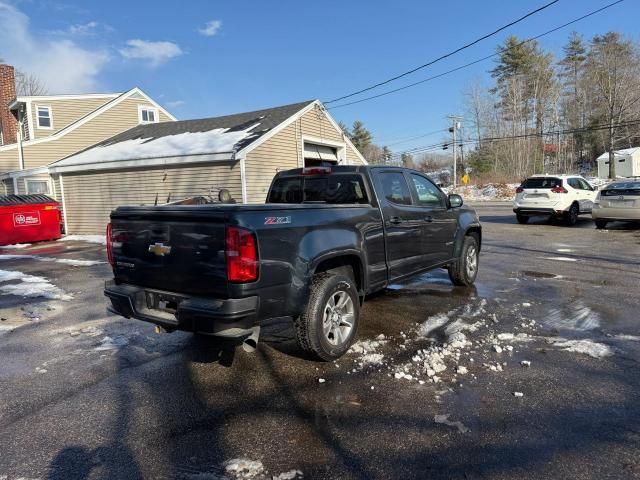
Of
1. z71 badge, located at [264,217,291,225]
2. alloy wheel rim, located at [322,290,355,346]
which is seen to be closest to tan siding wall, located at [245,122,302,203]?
alloy wheel rim, located at [322,290,355,346]

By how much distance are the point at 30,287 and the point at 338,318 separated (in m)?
6.63

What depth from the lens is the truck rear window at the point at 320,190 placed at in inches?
205

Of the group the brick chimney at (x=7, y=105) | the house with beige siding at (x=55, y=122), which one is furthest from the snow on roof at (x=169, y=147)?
the brick chimney at (x=7, y=105)

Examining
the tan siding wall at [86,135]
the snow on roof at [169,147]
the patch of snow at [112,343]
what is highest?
the tan siding wall at [86,135]

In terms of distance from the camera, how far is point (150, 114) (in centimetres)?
2731

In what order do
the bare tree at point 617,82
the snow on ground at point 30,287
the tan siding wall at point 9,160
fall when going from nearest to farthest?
the snow on ground at point 30,287, the tan siding wall at point 9,160, the bare tree at point 617,82

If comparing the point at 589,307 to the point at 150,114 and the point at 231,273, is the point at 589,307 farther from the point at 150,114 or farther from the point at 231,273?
the point at 150,114

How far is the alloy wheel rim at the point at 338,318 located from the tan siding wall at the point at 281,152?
9952mm

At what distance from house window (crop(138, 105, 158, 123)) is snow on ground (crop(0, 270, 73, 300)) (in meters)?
19.1

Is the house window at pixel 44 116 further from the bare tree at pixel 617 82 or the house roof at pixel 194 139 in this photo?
the bare tree at pixel 617 82

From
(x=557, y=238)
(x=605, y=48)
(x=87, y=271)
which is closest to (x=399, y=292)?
(x=87, y=271)

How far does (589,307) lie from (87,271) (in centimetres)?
932

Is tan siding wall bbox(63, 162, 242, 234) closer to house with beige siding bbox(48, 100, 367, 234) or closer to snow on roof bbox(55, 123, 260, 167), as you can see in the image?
house with beige siding bbox(48, 100, 367, 234)

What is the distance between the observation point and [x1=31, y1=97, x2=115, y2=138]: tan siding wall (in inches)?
984
